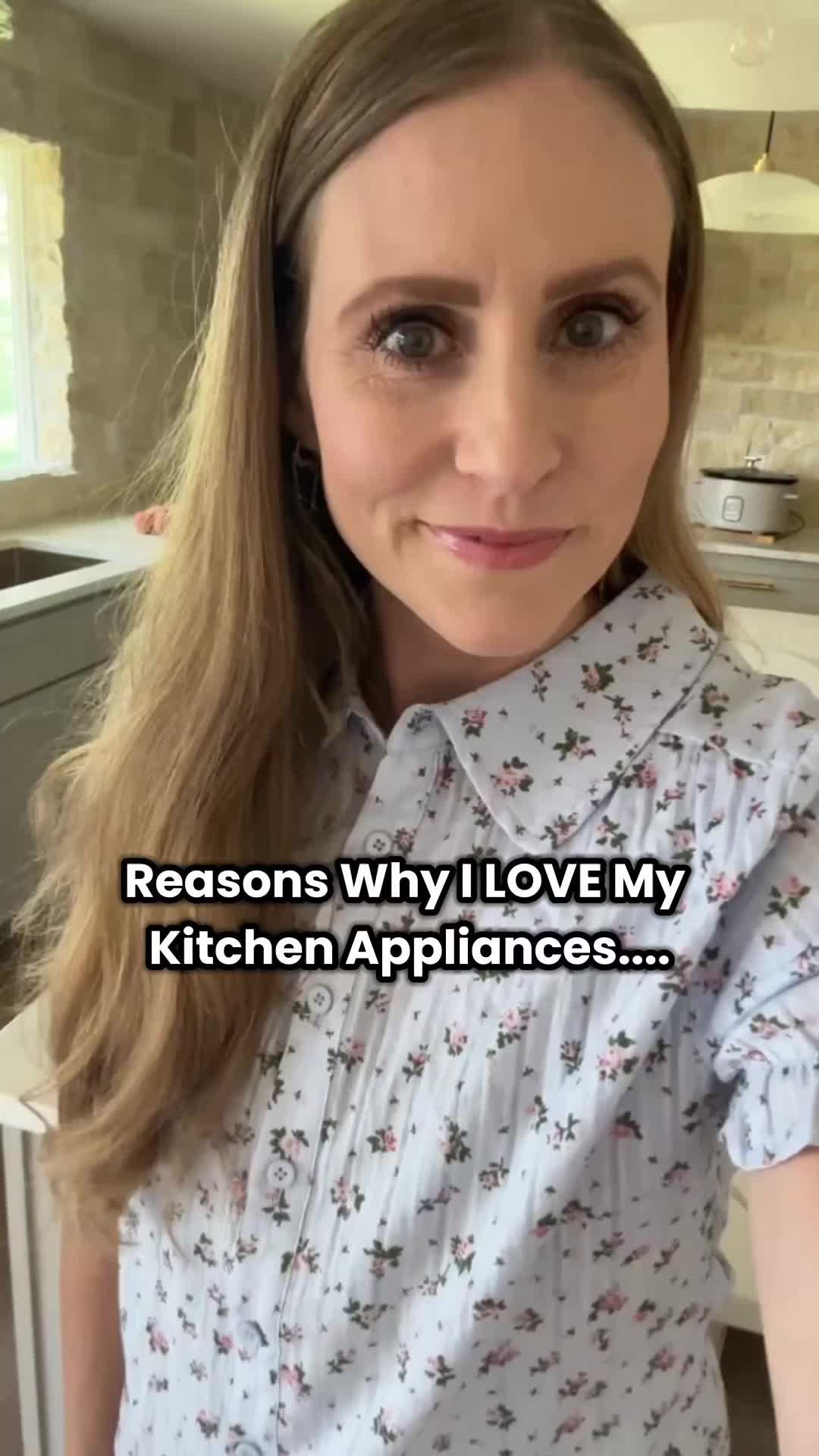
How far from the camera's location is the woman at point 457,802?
20.5 inches

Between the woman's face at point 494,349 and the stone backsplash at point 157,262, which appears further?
the stone backsplash at point 157,262

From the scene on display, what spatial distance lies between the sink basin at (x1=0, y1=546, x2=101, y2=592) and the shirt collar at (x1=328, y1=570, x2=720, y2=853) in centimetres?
226

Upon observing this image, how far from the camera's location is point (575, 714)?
2.01 feet

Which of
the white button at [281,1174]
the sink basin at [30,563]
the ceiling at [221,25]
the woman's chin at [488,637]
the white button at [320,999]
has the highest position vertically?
the ceiling at [221,25]

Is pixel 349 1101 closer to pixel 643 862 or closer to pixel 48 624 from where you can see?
pixel 643 862

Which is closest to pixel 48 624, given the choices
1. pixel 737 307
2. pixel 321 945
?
pixel 321 945

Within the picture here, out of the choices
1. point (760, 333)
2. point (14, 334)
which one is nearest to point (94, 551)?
point (14, 334)

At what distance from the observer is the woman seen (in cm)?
52

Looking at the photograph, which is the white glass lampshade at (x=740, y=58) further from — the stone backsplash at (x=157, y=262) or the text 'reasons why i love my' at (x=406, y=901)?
the text 'reasons why i love my' at (x=406, y=901)

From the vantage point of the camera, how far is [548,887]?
1.91 feet

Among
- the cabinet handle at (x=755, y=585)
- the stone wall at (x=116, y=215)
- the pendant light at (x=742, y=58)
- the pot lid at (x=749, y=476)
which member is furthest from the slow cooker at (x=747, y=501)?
the pendant light at (x=742, y=58)

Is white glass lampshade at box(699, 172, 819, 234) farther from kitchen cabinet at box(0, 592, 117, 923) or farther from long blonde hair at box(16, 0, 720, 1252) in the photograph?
long blonde hair at box(16, 0, 720, 1252)

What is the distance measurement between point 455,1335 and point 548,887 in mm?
235

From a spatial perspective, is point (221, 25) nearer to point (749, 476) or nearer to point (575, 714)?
point (749, 476)
